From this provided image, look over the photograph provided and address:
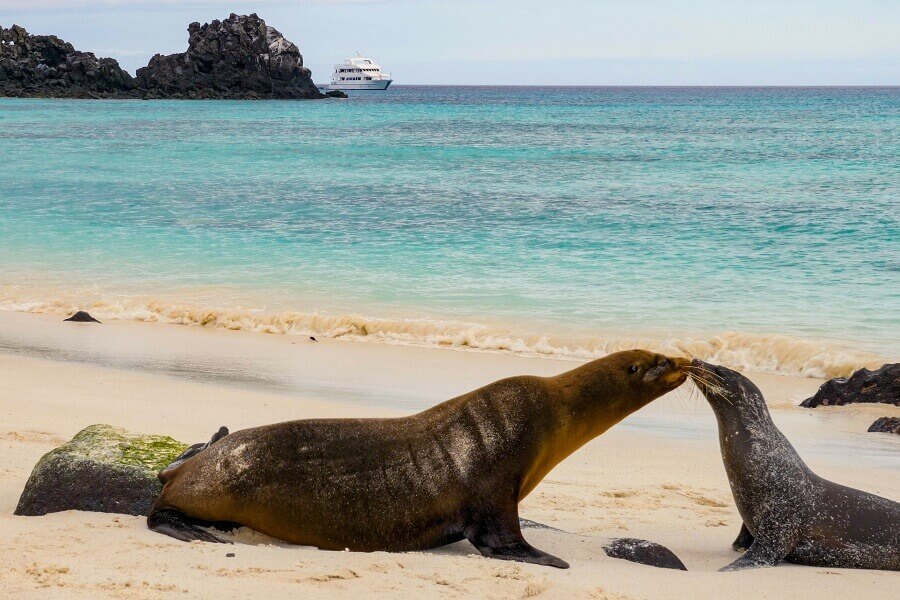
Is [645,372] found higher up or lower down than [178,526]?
higher up

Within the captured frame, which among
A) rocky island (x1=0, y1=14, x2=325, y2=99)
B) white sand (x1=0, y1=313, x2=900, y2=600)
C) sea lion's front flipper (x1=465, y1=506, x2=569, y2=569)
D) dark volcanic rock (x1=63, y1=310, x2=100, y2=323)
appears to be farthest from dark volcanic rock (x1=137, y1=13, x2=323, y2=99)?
sea lion's front flipper (x1=465, y1=506, x2=569, y2=569)

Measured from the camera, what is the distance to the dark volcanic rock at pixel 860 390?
28.2 ft

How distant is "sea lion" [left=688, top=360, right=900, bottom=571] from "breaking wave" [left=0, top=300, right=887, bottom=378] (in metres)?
5.19

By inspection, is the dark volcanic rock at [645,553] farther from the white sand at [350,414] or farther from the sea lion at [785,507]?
the sea lion at [785,507]

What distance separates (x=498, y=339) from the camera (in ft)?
36.9

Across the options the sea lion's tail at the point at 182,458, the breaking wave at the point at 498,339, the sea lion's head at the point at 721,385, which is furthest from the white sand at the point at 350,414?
the sea lion's head at the point at 721,385

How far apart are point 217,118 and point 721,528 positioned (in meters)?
63.0

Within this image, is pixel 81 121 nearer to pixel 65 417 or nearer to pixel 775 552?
pixel 65 417

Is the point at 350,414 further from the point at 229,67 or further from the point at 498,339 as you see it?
the point at 229,67

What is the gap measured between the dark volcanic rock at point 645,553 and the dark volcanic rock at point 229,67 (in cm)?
9909

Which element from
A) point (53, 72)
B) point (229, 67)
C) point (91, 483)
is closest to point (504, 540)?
point (91, 483)

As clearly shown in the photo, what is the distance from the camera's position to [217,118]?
64875 millimetres

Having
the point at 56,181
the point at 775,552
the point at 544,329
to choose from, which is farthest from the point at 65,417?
the point at 56,181

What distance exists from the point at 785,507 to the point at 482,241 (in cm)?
1366
